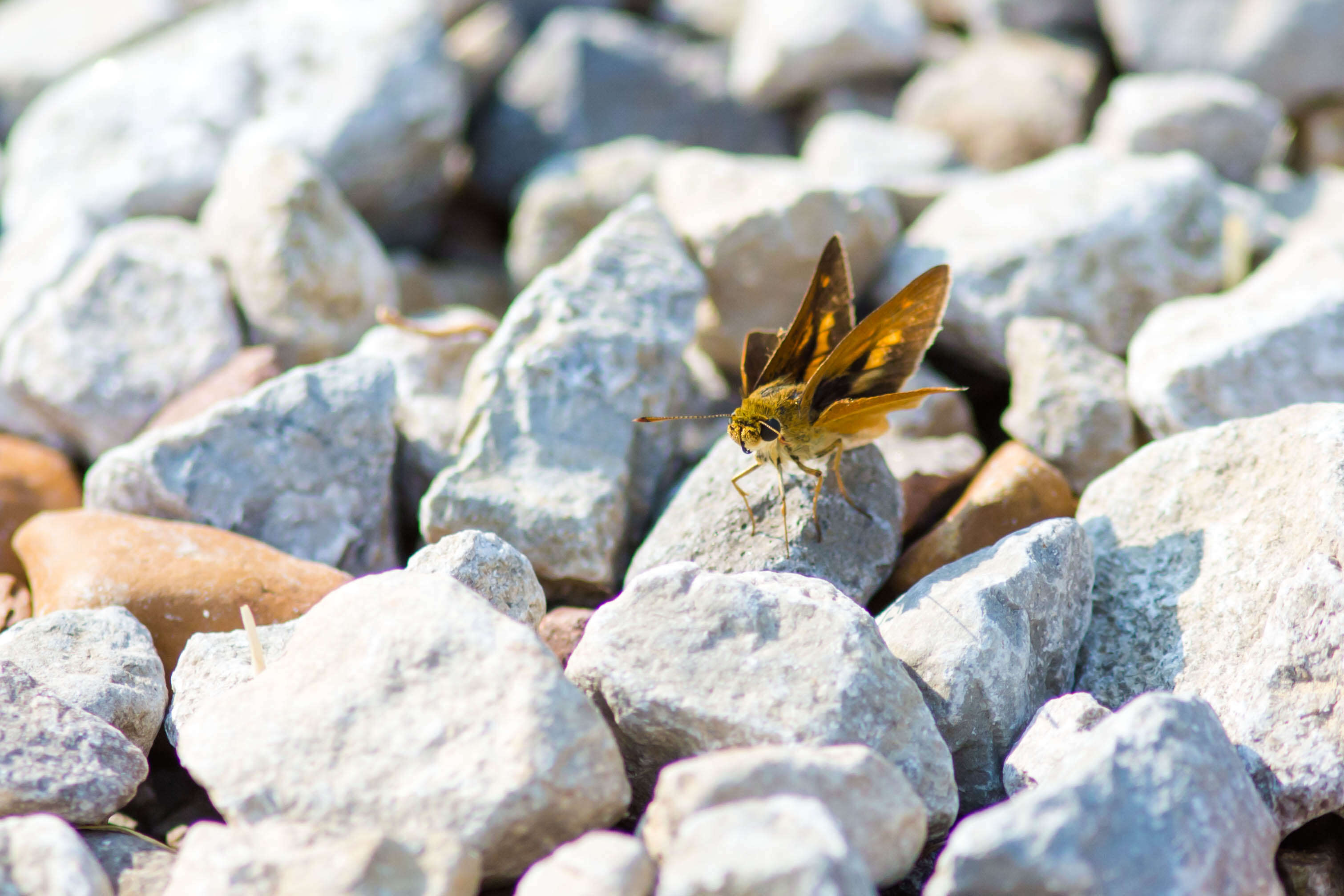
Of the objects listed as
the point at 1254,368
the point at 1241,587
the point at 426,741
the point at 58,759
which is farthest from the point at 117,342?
the point at 1254,368

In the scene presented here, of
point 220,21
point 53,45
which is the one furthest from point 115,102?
point 53,45

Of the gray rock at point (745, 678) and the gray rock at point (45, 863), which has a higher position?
the gray rock at point (745, 678)

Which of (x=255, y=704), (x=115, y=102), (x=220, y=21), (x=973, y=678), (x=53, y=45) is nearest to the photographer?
(x=255, y=704)

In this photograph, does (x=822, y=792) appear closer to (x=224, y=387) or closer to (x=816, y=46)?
(x=224, y=387)

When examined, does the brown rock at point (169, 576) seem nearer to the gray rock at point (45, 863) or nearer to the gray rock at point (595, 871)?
the gray rock at point (45, 863)

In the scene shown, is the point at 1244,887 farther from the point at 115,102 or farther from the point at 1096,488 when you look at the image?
the point at 115,102

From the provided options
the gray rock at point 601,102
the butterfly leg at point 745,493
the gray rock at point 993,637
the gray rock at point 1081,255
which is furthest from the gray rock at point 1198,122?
the butterfly leg at point 745,493
